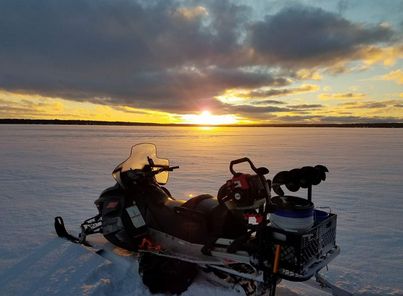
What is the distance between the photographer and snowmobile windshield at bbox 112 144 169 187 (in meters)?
3.95

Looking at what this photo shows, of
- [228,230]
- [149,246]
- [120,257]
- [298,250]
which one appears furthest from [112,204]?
[298,250]

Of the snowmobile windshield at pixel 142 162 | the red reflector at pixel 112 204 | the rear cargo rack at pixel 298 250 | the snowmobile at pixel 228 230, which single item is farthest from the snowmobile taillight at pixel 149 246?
the rear cargo rack at pixel 298 250

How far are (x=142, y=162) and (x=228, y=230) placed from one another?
1649 millimetres

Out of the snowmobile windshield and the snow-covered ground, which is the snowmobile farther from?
the snow-covered ground

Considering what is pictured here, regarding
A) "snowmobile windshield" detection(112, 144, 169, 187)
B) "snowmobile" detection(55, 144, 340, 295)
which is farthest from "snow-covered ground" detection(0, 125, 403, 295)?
"snowmobile windshield" detection(112, 144, 169, 187)

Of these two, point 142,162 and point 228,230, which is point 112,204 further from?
point 228,230

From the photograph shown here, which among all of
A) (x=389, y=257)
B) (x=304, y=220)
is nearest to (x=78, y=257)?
(x=304, y=220)

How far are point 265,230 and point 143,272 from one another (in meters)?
1.31

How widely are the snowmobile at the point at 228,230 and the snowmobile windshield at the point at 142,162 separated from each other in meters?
0.02

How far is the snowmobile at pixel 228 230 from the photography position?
2461 mm

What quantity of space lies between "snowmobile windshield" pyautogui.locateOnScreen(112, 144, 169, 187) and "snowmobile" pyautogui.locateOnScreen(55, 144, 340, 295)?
0.7 inches

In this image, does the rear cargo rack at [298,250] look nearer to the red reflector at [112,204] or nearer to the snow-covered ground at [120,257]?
the snow-covered ground at [120,257]

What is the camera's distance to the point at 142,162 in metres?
Answer: 4.14

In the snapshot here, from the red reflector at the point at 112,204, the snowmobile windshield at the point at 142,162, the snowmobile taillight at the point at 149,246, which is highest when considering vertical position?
the snowmobile windshield at the point at 142,162
